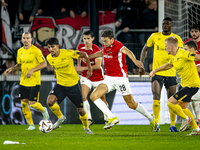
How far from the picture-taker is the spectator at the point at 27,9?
13.8 meters

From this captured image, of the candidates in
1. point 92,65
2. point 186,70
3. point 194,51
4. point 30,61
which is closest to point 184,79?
point 186,70

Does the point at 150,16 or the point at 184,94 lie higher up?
the point at 150,16

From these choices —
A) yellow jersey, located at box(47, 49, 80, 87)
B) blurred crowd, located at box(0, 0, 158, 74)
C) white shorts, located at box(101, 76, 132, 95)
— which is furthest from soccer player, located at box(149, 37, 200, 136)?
blurred crowd, located at box(0, 0, 158, 74)

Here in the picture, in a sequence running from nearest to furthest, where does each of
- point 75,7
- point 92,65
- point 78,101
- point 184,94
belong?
point 184,94
point 78,101
point 92,65
point 75,7

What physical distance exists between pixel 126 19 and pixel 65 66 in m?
6.40

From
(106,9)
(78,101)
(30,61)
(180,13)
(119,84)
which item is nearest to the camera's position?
(78,101)

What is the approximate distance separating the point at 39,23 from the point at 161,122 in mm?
6482

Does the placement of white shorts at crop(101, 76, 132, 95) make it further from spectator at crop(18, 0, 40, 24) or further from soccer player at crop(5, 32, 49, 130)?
spectator at crop(18, 0, 40, 24)

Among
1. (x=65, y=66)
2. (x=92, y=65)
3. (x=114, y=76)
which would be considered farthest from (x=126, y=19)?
(x=65, y=66)

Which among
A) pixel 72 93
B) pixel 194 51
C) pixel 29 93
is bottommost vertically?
pixel 29 93

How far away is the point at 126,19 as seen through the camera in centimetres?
1291

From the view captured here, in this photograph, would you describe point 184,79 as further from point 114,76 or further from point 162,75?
point 114,76

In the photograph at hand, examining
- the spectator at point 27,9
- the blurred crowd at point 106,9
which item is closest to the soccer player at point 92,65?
the blurred crowd at point 106,9

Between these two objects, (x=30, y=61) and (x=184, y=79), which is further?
(x=30, y=61)
